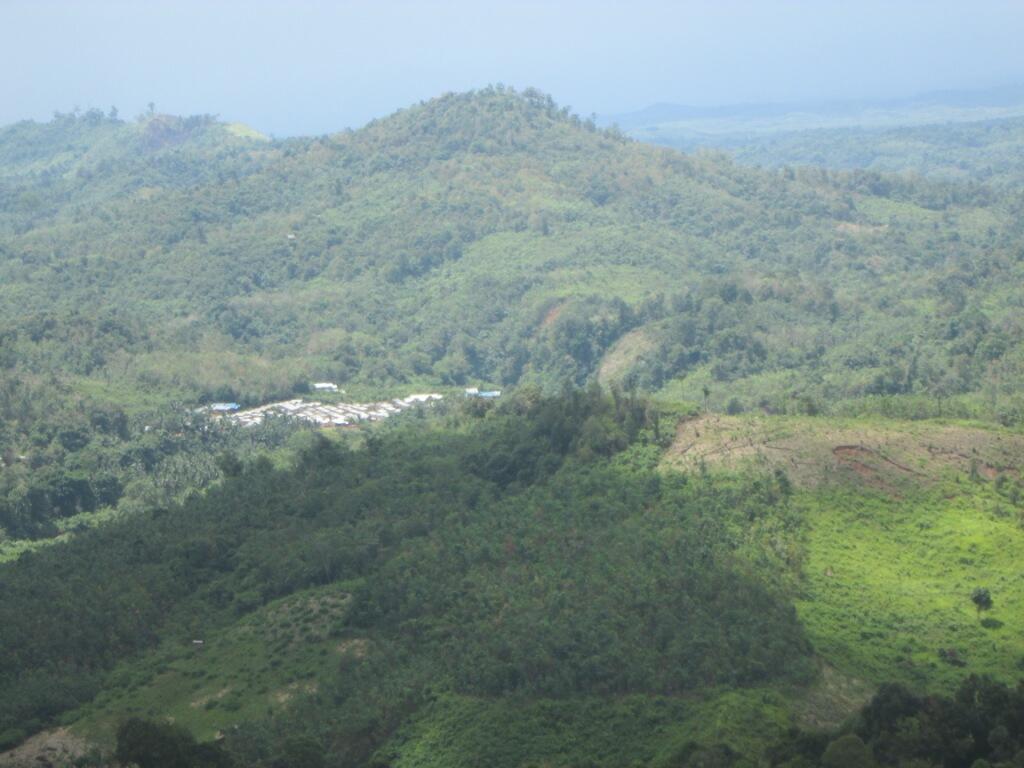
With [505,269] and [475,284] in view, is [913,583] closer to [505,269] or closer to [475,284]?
[475,284]

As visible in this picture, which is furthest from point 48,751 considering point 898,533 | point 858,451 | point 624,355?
point 624,355

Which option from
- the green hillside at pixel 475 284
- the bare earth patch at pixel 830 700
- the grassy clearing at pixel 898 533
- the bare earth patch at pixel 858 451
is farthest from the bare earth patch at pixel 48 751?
the green hillside at pixel 475 284

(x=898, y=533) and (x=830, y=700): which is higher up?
(x=898, y=533)

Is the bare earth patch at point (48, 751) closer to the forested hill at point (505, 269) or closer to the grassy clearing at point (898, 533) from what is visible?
the grassy clearing at point (898, 533)

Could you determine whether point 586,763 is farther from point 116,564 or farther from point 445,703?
point 116,564

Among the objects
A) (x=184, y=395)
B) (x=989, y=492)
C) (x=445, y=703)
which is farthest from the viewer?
(x=184, y=395)

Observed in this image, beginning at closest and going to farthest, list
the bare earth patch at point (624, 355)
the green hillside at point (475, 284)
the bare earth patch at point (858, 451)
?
the bare earth patch at point (858, 451)
the green hillside at point (475, 284)
the bare earth patch at point (624, 355)

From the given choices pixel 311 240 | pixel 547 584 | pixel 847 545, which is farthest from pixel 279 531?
pixel 311 240
